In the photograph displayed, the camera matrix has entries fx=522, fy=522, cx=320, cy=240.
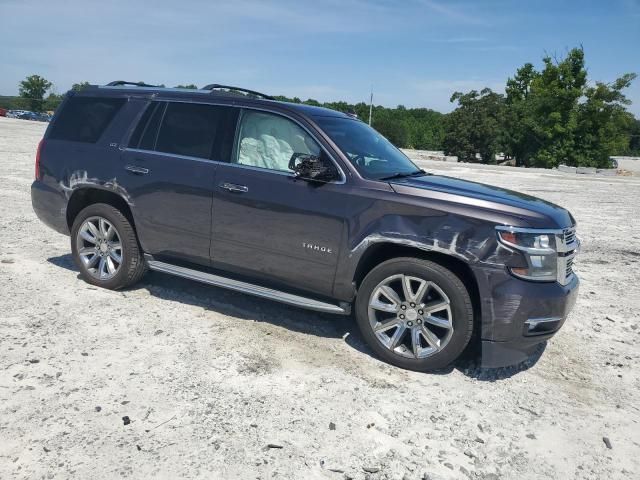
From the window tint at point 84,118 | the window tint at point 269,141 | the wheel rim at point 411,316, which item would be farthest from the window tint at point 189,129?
the wheel rim at point 411,316

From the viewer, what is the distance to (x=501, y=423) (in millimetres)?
3424

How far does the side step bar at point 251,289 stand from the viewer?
4.21 metres

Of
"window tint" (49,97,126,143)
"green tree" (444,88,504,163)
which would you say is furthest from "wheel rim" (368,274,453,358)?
"green tree" (444,88,504,163)

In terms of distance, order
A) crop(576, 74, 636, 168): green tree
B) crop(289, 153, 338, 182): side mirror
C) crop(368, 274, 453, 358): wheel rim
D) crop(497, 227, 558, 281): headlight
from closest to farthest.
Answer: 1. crop(497, 227, 558, 281): headlight
2. crop(368, 274, 453, 358): wheel rim
3. crop(289, 153, 338, 182): side mirror
4. crop(576, 74, 636, 168): green tree

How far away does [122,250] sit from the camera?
204 inches

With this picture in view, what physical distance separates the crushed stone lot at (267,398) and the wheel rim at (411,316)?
224mm

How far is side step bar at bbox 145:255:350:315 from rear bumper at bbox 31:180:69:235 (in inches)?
45.0

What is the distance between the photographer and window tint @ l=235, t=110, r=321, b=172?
14.7 feet

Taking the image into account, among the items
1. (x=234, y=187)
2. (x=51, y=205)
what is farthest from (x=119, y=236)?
(x=234, y=187)

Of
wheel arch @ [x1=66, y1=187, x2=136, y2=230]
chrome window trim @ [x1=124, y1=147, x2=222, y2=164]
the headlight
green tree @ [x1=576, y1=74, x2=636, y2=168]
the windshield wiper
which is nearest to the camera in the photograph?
the headlight

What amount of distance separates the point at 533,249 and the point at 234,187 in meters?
2.44

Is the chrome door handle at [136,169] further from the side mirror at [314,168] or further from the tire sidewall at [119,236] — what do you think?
the side mirror at [314,168]

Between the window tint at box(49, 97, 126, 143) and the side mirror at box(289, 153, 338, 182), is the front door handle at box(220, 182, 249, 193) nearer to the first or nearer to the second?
the side mirror at box(289, 153, 338, 182)

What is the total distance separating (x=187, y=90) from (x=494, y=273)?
3.35 meters
